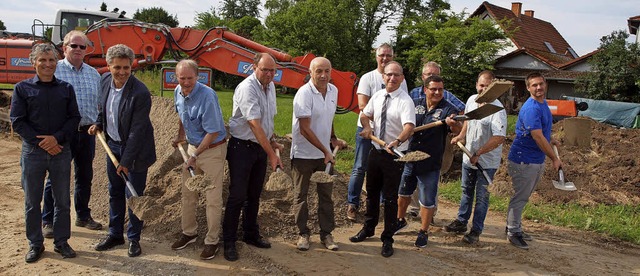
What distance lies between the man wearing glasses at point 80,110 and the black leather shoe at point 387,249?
2756 mm

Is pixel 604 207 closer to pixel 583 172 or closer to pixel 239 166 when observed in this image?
pixel 583 172

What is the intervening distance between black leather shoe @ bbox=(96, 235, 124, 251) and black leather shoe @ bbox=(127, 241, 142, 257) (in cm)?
21

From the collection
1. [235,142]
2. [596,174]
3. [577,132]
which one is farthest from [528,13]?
[235,142]

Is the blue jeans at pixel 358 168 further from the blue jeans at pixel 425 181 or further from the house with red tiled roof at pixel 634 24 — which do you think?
the house with red tiled roof at pixel 634 24

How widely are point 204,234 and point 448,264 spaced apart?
228 cm

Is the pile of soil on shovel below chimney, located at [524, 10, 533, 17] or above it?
below

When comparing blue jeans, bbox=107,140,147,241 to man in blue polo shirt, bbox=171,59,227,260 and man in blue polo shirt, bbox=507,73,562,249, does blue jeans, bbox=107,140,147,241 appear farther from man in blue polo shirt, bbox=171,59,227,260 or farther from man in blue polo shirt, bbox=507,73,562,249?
man in blue polo shirt, bbox=507,73,562,249

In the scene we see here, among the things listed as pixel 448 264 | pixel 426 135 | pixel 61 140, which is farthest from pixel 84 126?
pixel 448 264

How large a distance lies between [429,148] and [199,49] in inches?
161

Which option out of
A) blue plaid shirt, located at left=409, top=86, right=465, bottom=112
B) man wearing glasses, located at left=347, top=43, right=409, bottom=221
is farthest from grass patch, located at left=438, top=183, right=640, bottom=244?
man wearing glasses, located at left=347, top=43, right=409, bottom=221

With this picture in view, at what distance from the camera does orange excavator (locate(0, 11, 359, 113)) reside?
6.96 m

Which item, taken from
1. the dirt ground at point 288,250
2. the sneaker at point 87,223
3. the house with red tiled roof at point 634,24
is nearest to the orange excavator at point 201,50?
the dirt ground at point 288,250

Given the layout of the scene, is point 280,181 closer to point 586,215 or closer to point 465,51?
point 586,215

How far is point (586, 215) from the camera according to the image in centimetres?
660
